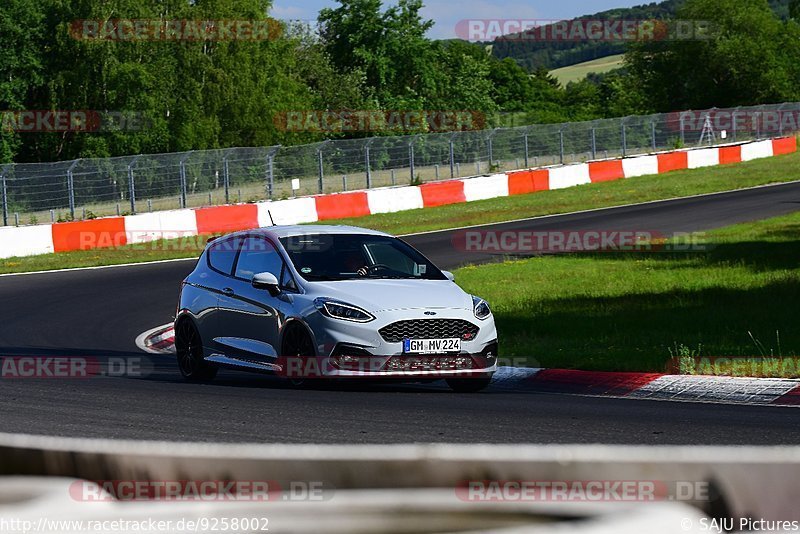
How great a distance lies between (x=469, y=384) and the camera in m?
11.4

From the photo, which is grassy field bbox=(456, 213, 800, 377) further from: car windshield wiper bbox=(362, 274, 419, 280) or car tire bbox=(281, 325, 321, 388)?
car tire bbox=(281, 325, 321, 388)

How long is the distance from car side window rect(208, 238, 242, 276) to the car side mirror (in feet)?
3.15

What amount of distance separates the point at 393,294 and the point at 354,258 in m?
1.09

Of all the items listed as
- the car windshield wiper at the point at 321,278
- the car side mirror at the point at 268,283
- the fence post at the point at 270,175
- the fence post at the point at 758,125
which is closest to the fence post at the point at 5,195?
the fence post at the point at 270,175

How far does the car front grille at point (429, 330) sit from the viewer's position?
10773mm

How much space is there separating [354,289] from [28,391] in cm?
299

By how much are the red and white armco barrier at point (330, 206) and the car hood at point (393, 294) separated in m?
18.7

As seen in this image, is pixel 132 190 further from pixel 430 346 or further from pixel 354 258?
pixel 430 346

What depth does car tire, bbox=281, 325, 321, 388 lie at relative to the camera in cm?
1101

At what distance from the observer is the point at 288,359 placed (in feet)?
37.1

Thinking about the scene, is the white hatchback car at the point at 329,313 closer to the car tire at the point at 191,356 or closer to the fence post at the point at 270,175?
the car tire at the point at 191,356

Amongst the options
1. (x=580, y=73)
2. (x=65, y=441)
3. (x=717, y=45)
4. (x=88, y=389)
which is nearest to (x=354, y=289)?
(x=88, y=389)
